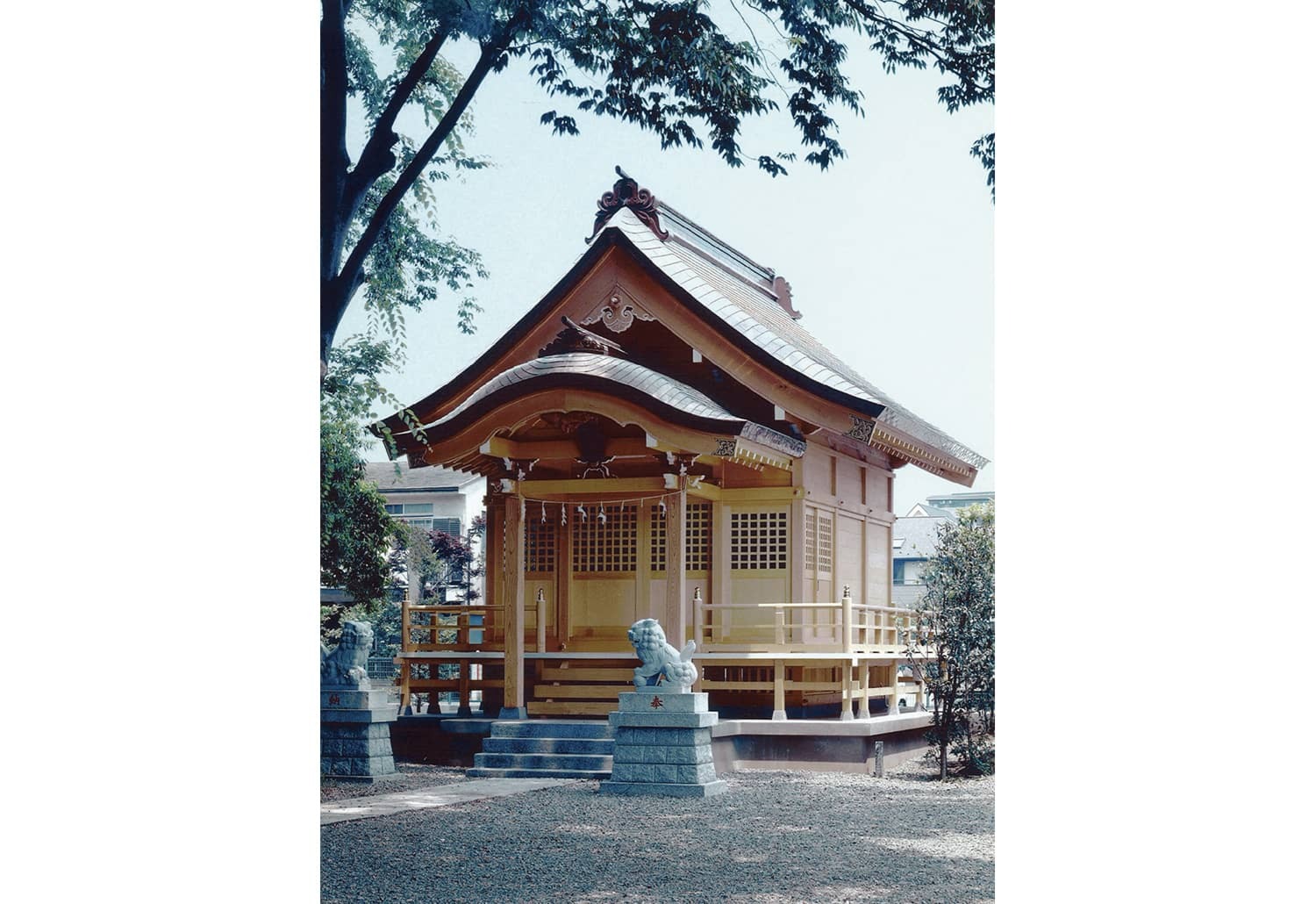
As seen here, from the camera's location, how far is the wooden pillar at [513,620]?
311 inches

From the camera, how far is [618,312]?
8.12m

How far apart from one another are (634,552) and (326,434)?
287 centimetres

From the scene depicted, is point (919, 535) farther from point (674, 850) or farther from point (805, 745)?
point (674, 850)

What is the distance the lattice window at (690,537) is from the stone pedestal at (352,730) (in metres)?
1.93

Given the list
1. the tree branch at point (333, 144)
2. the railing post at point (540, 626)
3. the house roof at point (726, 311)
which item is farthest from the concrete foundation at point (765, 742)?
the tree branch at point (333, 144)

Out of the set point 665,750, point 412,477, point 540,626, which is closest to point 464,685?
point 540,626

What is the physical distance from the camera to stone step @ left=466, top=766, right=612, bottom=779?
7195mm

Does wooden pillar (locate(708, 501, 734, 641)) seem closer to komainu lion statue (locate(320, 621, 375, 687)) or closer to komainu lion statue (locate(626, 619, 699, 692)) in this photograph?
komainu lion statue (locate(626, 619, 699, 692))
